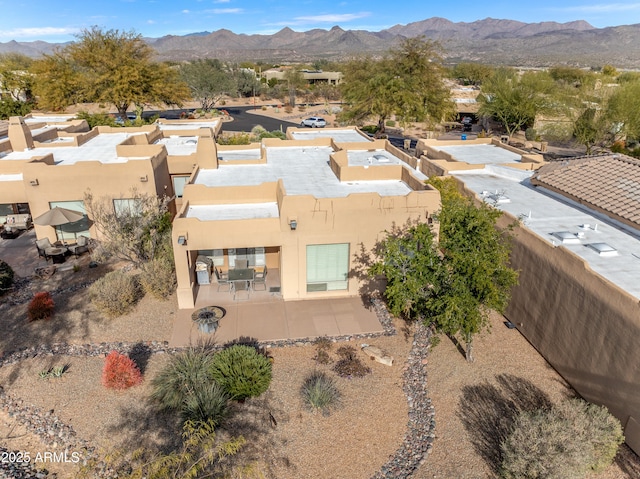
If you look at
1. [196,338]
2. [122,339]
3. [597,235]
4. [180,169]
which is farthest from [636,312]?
[180,169]

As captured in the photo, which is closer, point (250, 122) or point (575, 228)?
point (575, 228)

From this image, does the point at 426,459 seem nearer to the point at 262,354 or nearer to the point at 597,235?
the point at 262,354

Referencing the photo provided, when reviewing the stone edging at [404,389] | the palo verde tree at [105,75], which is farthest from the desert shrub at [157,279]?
the palo verde tree at [105,75]

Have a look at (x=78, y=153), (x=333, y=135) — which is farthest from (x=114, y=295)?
(x=333, y=135)

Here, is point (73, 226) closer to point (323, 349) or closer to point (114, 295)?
point (114, 295)

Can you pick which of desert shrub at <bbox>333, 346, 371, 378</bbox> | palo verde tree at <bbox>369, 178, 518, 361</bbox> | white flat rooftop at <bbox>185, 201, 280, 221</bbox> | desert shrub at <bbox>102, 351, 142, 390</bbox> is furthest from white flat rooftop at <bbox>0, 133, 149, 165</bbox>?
palo verde tree at <bbox>369, 178, 518, 361</bbox>

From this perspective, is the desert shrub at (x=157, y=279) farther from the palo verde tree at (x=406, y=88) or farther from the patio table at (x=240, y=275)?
the palo verde tree at (x=406, y=88)
